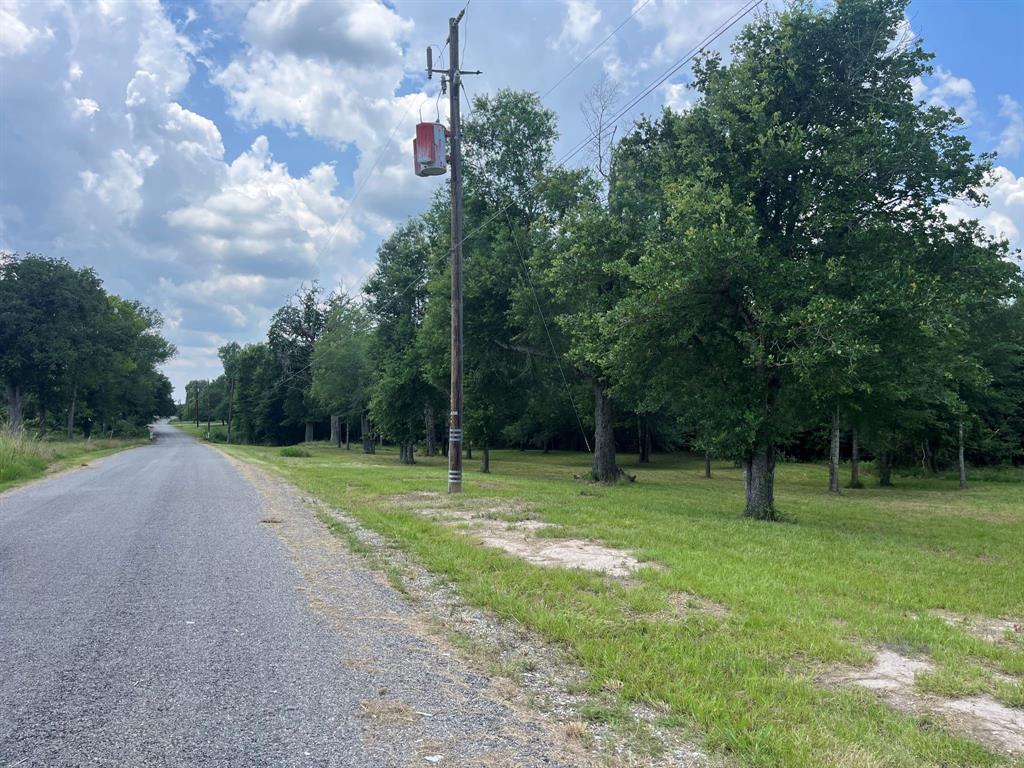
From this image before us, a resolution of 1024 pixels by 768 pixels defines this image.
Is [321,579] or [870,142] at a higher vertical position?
[870,142]

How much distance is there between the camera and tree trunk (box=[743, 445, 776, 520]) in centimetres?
1458

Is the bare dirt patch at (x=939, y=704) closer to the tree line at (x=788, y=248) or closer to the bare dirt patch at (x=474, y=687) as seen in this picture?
the bare dirt patch at (x=474, y=687)

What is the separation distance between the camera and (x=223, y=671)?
13.9 feet

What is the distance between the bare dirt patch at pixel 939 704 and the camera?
11.6 ft

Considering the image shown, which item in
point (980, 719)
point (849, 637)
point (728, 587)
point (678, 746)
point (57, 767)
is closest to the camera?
point (57, 767)

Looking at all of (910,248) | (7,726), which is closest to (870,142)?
(910,248)

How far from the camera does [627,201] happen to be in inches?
782

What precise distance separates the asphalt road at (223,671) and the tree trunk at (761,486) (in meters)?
9.64

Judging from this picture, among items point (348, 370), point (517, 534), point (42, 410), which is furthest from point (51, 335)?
point (517, 534)

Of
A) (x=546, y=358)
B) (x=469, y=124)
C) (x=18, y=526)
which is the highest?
(x=469, y=124)

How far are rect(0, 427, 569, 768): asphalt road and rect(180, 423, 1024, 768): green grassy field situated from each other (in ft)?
2.95

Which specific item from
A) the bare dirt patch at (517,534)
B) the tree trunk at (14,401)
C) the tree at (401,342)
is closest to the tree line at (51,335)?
the tree trunk at (14,401)

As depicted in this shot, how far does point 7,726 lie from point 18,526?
27.2ft

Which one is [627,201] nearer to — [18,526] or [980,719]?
[18,526]
